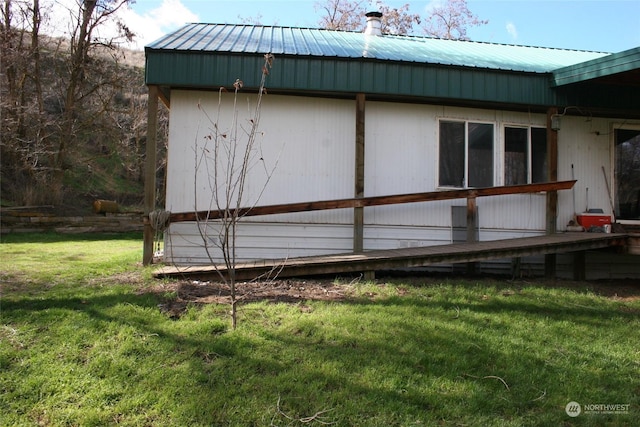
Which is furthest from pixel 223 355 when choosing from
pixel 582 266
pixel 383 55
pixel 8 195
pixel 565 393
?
pixel 8 195

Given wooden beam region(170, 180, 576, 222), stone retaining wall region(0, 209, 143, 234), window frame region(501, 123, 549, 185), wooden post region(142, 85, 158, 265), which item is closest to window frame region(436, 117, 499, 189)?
window frame region(501, 123, 549, 185)

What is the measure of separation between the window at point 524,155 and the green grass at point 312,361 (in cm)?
300

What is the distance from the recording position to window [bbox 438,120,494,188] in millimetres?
7520

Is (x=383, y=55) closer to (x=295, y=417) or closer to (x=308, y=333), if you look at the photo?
(x=308, y=333)

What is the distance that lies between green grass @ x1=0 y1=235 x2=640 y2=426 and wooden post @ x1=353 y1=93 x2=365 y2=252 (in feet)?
5.33

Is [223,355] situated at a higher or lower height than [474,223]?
lower

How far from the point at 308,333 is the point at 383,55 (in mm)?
5069

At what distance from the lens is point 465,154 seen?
24.7 ft

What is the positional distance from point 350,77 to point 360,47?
1.54m

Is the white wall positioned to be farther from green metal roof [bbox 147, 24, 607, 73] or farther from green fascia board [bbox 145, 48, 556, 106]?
green metal roof [bbox 147, 24, 607, 73]

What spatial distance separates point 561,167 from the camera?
7.86 metres

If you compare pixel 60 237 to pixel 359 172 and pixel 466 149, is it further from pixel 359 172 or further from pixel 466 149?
pixel 466 149

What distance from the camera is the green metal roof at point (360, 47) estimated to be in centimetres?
691

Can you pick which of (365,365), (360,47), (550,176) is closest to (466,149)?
(550,176)
